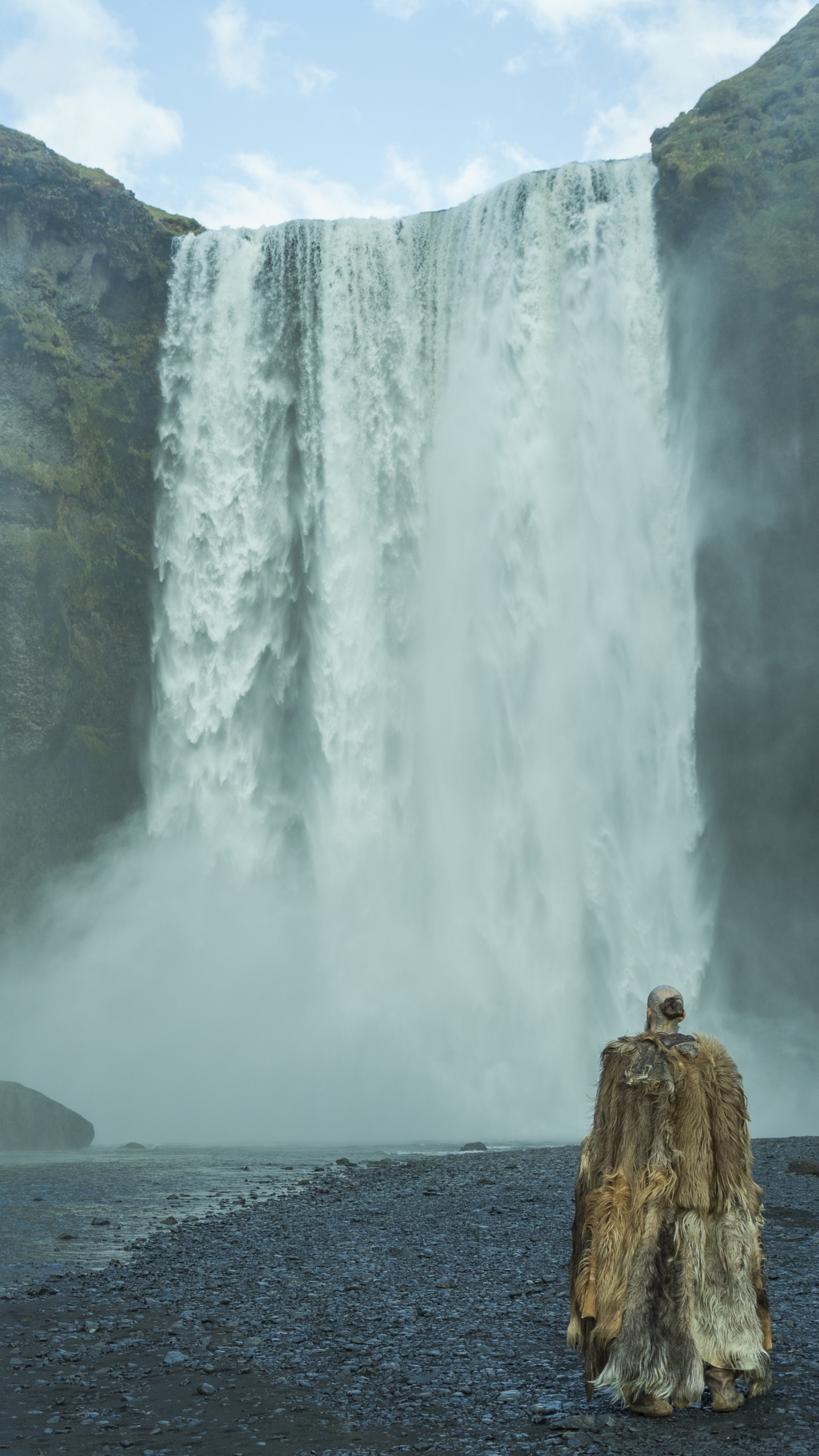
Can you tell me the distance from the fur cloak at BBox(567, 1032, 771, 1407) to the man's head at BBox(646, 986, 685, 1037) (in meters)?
0.07

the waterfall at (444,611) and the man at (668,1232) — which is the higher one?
the waterfall at (444,611)

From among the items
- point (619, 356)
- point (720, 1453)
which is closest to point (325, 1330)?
point (720, 1453)

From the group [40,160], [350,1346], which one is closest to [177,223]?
[40,160]

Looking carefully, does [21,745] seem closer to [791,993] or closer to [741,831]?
[741,831]

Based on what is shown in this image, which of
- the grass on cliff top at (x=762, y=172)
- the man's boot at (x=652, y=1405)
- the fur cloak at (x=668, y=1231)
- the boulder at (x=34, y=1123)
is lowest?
the boulder at (x=34, y=1123)

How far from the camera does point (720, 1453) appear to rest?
4.57 metres

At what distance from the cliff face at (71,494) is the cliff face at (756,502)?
14481 millimetres

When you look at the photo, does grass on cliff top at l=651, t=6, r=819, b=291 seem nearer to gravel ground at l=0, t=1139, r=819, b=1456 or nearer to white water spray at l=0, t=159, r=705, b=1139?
white water spray at l=0, t=159, r=705, b=1139

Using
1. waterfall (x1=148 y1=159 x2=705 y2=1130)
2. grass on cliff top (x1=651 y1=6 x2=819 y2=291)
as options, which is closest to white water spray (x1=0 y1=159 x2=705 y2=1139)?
waterfall (x1=148 y1=159 x2=705 y2=1130)

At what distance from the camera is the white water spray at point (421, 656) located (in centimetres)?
2589

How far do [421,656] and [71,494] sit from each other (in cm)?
1027

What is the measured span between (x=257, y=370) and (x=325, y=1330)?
2796cm

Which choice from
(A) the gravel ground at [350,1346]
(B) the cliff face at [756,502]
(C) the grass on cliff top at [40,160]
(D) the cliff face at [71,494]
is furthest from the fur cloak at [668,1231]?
(C) the grass on cliff top at [40,160]

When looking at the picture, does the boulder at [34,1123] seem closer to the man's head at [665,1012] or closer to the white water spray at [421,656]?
the white water spray at [421,656]
